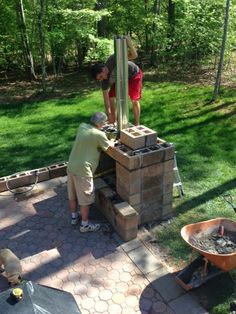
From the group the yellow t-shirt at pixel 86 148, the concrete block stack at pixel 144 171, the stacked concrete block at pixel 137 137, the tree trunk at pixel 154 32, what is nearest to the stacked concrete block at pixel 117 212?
the concrete block stack at pixel 144 171

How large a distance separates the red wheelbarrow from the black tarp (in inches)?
73.8

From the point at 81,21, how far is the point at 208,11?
4466mm

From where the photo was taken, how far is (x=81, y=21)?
12359 mm

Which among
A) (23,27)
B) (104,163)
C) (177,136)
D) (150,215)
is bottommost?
(177,136)

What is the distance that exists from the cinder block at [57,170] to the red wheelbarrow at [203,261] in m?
3.02

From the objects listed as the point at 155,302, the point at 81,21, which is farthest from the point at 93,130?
the point at 81,21

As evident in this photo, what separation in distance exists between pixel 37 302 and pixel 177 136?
6.29 meters

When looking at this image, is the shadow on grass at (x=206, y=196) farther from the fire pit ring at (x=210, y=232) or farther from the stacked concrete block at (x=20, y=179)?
the stacked concrete block at (x=20, y=179)

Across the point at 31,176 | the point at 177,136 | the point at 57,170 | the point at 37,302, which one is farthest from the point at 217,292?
the point at 177,136

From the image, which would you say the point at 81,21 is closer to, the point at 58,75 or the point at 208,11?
the point at 58,75

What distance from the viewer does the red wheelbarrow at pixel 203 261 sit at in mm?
4140

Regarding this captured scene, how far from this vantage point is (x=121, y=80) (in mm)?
5516

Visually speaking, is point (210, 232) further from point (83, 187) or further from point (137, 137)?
point (83, 187)

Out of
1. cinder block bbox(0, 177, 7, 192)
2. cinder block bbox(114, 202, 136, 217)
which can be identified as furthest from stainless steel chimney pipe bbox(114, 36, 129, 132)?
cinder block bbox(0, 177, 7, 192)
